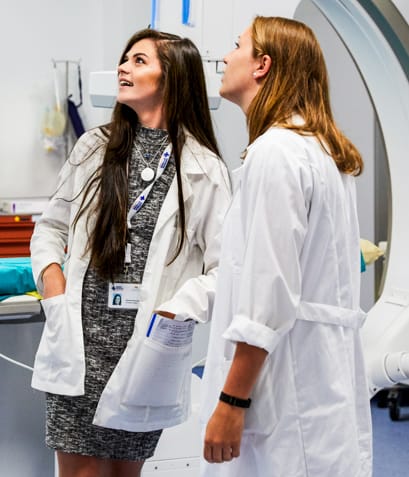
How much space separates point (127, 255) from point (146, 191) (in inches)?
5.8

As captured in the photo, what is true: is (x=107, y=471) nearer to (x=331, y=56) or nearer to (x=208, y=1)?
(x=208, y=1)

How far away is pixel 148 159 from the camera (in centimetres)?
170

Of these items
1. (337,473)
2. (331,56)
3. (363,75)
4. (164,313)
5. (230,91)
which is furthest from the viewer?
(331,56)

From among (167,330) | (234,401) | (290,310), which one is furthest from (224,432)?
(167,330)

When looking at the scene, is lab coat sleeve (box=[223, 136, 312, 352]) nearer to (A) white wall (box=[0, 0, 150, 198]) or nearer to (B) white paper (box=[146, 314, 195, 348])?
(B) white paper (box=[146, 314, 195, 348])

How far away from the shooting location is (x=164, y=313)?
1523 mm

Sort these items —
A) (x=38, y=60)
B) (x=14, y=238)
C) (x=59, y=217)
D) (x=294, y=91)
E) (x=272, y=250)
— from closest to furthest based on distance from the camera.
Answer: (x=272, y=250) → (x=294, y=91) → (x=59, y=217) → (x=14, y=238) → (x=38, y=60)

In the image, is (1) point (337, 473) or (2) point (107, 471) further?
(2) point (107, 471)

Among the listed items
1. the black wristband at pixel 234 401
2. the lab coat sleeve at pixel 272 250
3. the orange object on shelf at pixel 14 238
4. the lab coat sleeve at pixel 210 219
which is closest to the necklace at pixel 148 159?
the lab coat sleeve at pixel 210 219

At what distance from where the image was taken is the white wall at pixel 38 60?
420 centimetres

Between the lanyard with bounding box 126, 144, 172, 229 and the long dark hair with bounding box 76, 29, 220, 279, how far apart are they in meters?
0.01

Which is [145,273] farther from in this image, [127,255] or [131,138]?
[131,138]

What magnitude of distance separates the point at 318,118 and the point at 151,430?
78 cm

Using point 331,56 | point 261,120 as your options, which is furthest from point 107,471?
point 331,56
